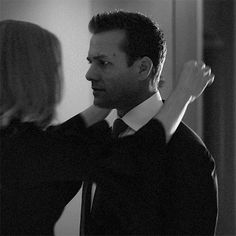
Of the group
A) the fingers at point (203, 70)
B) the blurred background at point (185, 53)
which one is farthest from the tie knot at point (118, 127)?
the blurred background at point (185, 53)

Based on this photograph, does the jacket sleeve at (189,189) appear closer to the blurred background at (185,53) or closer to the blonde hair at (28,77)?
the blonde hair at (28,77)

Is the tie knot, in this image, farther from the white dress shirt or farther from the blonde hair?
the blonde hair

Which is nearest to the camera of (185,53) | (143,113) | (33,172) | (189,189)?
(33,172)

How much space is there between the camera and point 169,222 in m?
0.98

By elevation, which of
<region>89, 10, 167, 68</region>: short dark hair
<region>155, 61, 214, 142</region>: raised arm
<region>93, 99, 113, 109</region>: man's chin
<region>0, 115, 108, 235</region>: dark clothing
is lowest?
<region>0, 115, 108, 235</region>: dark clothing

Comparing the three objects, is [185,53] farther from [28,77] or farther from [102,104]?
[28,77]

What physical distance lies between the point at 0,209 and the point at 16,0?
0.85m

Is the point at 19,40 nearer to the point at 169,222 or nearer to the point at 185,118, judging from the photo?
the point at 169,222

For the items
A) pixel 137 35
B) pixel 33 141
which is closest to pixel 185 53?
pixel 137 35

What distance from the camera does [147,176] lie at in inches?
37.8

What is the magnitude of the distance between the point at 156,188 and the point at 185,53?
2.75ft

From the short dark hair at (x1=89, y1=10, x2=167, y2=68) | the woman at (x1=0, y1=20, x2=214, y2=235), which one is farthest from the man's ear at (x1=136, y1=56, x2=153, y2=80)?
the woman at (x1=0, y1=20, x2=214, y2=235)

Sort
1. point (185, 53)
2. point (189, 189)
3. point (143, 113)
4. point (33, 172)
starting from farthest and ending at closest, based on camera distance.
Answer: point (185, 53), point (143, 113), point (189, 189), point (33, 172)

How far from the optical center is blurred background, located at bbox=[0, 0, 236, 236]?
1.58 m
